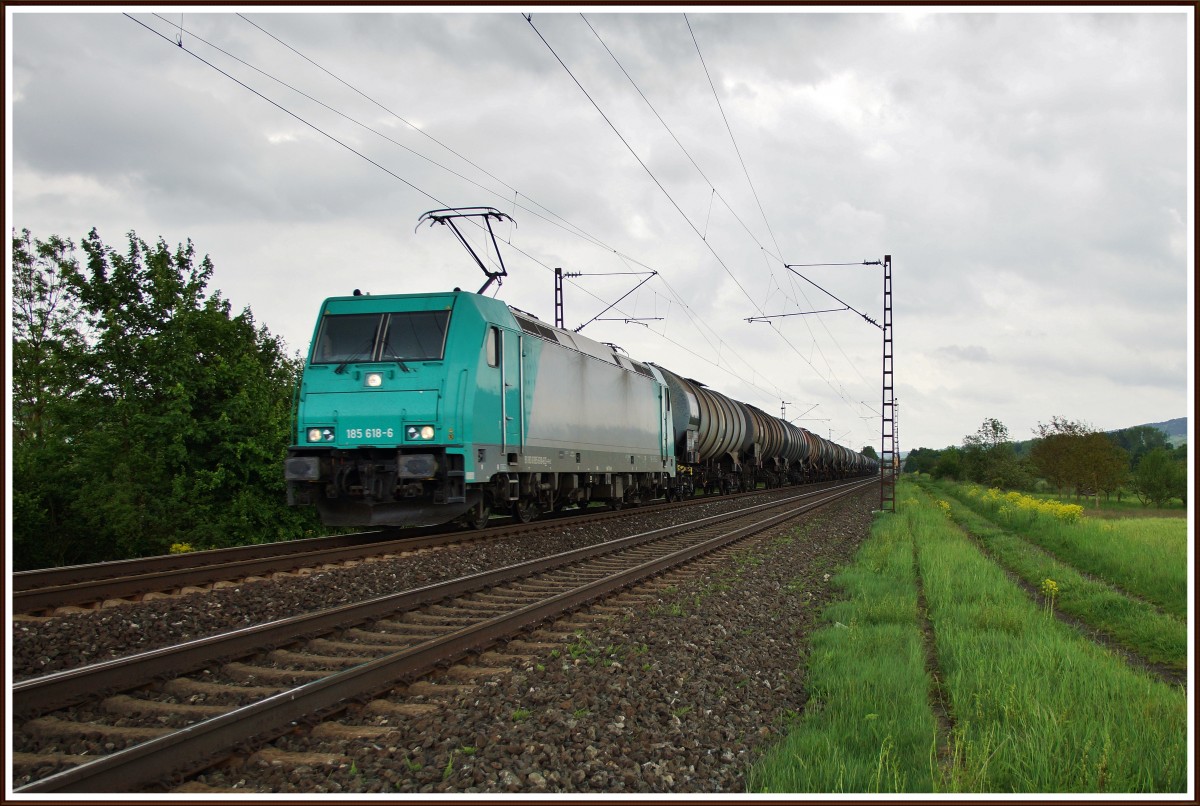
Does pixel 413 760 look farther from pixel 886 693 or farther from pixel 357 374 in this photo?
pixel 357 374

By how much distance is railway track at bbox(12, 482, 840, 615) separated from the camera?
7512 millimetres

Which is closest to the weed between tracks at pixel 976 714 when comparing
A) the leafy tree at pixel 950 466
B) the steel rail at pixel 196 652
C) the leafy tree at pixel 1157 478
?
the steel rail at pixel 196 652

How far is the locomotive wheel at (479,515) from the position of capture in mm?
13945

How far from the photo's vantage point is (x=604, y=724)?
4.61m

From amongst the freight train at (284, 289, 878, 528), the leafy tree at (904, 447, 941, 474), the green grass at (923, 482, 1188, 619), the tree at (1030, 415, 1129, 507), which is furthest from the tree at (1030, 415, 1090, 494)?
the leafy tree at (904, 447, 941, 474)

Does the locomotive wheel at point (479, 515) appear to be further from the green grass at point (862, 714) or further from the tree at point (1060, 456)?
the tree at point (1060, 456)

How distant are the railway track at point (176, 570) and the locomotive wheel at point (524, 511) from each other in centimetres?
190

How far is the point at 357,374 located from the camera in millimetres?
12344

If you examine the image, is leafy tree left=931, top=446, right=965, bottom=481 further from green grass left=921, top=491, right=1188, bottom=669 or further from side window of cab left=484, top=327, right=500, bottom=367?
side window of cab left=484, top=327, right=500, bottom=367

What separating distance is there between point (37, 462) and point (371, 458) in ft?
47.1

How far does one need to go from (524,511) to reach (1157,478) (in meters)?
43.4

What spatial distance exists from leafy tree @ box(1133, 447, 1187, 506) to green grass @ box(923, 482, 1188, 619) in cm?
2657

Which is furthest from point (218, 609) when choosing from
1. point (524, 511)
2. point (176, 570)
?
point (524, 511)

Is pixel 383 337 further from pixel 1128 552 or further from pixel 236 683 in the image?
pixel 1128 552
